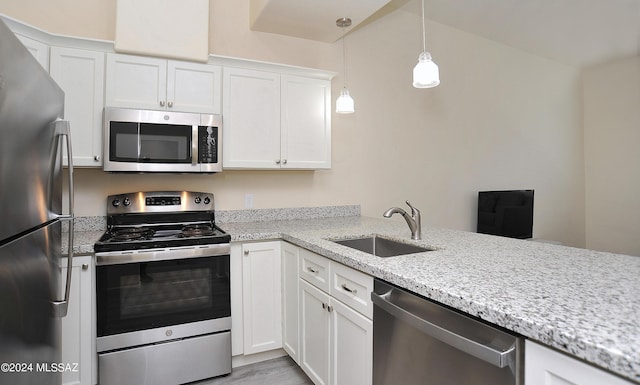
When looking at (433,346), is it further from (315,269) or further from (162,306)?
(162,306)

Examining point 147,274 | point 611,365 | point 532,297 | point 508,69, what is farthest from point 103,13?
point 508,69

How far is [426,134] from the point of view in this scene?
3.71 m

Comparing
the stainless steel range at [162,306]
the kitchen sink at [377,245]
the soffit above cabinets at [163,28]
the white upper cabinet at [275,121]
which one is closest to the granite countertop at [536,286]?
the kitchen sink at [377,245]

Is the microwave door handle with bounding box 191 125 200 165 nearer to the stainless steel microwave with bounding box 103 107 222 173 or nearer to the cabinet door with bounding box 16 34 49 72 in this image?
the stainless steel microwave with bounding box 103 107 222 173

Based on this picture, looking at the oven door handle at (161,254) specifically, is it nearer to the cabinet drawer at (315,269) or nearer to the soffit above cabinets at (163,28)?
the cabinet drawer at (315,269)

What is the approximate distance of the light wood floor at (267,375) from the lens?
2115 millimetres

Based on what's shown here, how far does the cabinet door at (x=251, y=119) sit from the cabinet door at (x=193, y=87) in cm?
7

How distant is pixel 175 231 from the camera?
7.68 feet

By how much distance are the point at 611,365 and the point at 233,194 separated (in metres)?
2.48

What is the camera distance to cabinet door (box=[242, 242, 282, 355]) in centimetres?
222

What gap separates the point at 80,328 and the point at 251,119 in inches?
65.4

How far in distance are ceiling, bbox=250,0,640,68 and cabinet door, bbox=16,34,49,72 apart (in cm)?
143

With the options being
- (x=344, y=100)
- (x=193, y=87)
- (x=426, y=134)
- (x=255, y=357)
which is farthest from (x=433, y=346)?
(x=426, y=134)

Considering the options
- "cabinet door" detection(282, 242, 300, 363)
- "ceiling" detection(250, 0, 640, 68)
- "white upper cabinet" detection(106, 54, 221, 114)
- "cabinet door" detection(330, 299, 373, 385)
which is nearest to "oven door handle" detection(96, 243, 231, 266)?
"cabinet door" detection(282, 242, 300, 363)
